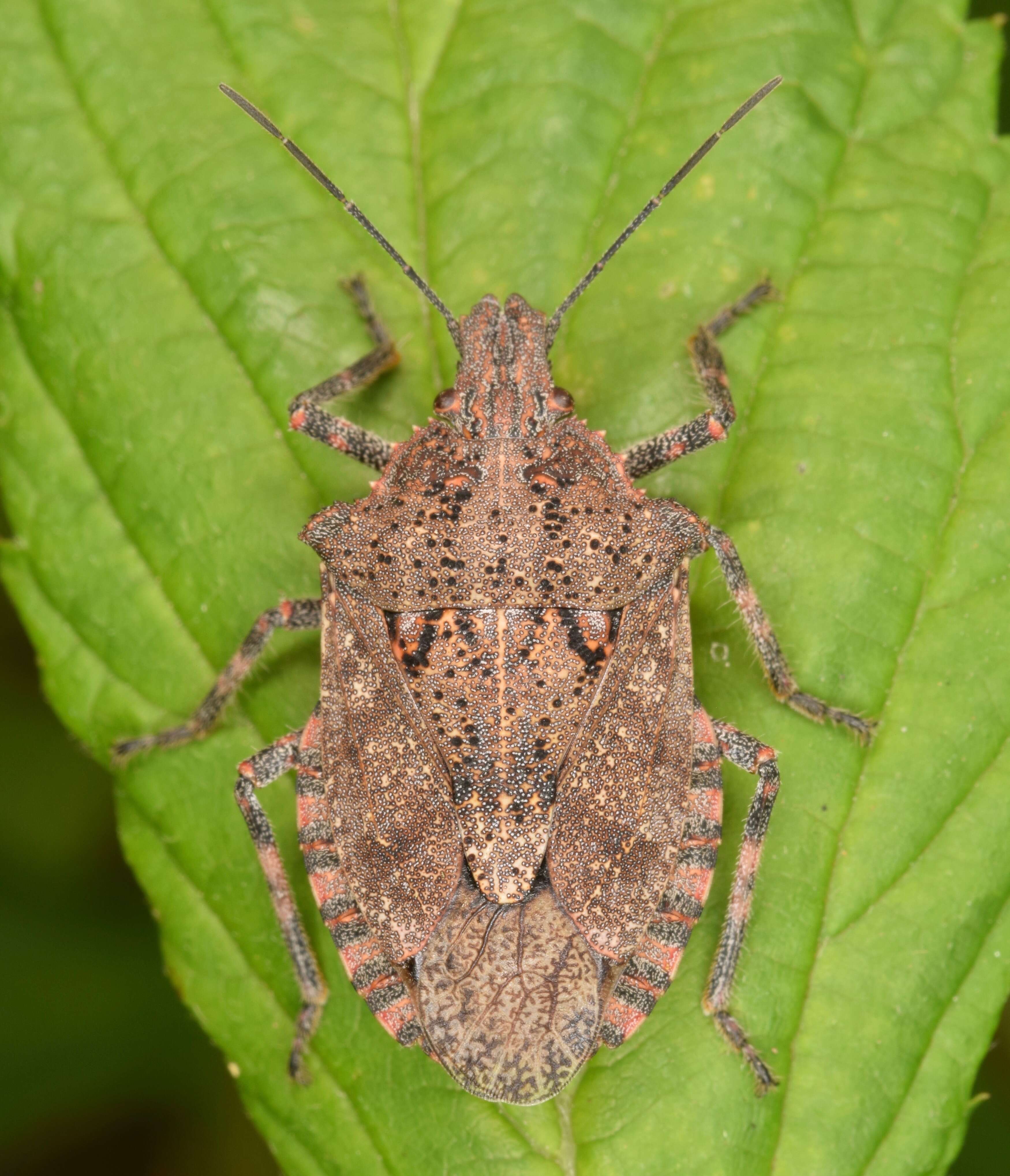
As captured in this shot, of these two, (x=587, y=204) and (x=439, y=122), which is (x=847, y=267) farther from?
(x=439, y=122)

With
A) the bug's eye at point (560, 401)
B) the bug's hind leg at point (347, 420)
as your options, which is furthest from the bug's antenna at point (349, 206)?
the bug's eye at point (560, 401)

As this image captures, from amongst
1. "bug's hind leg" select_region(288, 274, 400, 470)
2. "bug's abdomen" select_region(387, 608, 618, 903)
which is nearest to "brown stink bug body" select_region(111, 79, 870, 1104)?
"bug's abdomen" select_region(387, 608, 618, 903)

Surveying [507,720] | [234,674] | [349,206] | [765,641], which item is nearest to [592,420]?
[765,641]

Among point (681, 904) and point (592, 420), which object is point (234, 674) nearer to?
point (592, 420)

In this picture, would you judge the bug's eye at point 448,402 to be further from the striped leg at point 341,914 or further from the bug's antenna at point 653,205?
the striped leg at point 341,914

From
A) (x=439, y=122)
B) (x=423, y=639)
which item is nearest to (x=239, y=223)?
(x=439, y=122)
